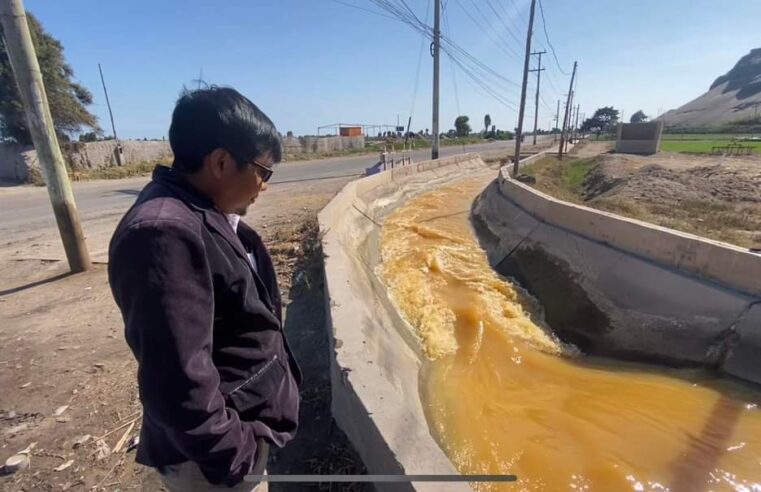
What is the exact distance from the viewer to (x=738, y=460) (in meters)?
3.71

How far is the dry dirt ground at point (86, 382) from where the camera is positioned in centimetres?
257

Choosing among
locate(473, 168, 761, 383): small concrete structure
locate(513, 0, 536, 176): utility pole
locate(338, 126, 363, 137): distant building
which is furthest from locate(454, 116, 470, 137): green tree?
locate(473, 168, 761, 383): small concrete structure

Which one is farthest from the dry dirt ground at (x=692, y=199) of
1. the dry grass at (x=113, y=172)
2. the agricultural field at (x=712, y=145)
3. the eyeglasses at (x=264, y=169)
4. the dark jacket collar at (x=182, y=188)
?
the dry grass at (x=113, y=172)

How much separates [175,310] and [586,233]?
7.85 meters

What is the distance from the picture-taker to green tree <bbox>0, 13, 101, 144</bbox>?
16625mm

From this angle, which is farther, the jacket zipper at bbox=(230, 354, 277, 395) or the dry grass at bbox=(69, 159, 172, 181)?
the dry grass at bbox=(69, 159, 172, 181)

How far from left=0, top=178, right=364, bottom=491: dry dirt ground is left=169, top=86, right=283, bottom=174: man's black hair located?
79.2 inches

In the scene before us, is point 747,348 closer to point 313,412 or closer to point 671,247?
point 671,247

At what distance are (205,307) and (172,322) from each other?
96 mm

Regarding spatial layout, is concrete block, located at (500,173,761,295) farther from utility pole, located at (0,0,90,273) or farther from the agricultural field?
the agricultural field

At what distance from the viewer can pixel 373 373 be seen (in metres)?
2.79

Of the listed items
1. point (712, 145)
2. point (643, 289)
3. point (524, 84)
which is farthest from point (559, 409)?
point (712, 145)

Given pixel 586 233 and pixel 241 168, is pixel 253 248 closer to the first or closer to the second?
pixel 241 168

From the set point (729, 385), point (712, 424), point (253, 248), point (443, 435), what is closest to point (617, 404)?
point (712, 424)
